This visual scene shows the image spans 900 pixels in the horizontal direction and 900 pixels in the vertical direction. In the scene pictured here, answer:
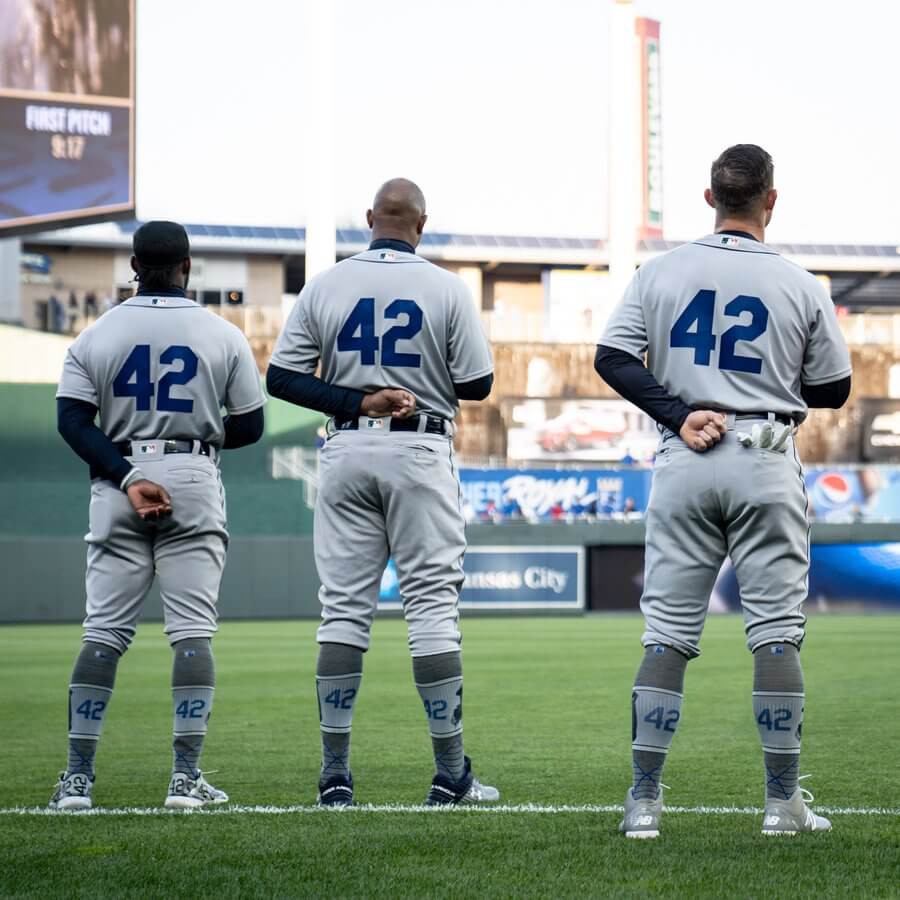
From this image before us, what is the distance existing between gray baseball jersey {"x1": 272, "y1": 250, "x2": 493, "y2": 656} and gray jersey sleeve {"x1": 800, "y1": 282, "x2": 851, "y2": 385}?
1.00 metres

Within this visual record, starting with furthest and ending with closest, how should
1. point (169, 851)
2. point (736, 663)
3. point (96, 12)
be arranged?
point (96, 12), point (736, 663), point (169, 851)

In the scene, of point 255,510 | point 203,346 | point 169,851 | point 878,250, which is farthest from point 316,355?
point 878,250

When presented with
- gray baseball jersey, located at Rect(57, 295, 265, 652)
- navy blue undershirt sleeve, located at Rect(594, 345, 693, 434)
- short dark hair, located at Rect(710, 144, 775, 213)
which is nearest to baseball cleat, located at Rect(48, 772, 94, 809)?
gray baseball jersey, located at Rect(57, 295, 265, 652)

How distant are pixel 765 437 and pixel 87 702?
2.16 m

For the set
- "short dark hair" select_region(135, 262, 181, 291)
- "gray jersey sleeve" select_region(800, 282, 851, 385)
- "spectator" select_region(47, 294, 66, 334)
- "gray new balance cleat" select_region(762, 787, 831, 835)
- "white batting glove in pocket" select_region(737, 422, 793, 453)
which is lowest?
"gray new balance cleat" select_region(762, 787, 831, 835)

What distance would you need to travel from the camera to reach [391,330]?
4602 millimetres

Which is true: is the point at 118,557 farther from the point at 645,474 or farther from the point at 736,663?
the point at 645,474

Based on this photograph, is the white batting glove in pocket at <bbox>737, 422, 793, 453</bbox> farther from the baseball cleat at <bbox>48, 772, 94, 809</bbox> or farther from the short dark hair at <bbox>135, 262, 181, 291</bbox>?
the baseball cleat at <bbox>48, 772, 94, 809</bbox>

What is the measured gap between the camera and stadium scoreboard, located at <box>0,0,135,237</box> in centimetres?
2189

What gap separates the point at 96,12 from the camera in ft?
71.4

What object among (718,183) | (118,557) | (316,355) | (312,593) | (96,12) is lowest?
(312,593)

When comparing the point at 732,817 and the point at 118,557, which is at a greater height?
the point at 118,557

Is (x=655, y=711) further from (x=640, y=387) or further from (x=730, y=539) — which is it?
(x=640, y=387)

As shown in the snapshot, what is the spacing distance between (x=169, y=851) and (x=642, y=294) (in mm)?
1863
